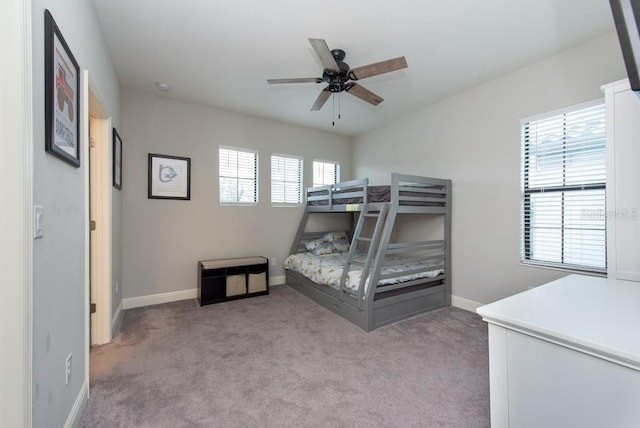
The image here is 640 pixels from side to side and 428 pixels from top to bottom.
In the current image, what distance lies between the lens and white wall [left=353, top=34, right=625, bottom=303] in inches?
93.7

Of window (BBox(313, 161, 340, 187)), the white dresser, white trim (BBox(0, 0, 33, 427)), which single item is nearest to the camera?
the white dresser

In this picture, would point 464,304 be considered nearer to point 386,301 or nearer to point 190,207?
point 386,301

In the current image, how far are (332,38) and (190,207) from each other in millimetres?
2677

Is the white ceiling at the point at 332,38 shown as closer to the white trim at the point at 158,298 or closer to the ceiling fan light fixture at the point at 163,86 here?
the ceiling fan light fixture at the point at 163,86

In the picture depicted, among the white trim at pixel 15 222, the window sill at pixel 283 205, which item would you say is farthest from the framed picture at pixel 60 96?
the window sill at pixel 283 205

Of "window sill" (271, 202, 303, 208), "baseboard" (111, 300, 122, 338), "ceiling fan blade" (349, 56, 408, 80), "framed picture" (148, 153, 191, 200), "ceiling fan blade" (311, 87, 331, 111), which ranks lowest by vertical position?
"baseboard" (111, 300, 122, 338)

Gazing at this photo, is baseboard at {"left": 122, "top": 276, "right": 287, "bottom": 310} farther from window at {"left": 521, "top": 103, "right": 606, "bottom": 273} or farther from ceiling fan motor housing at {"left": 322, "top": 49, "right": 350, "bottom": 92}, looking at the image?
window at {"left": 521, "top": 103, "right": 606, "bottom": 273}

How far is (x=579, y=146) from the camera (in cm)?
240

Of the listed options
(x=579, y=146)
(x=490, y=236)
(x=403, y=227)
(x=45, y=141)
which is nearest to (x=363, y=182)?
(x=403, y=227)

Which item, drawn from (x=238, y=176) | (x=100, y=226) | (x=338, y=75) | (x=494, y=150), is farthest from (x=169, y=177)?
(x=494, y=150)

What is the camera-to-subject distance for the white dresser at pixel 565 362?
2.40ft

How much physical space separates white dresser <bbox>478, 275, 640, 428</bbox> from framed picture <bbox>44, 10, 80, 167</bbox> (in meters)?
1.93

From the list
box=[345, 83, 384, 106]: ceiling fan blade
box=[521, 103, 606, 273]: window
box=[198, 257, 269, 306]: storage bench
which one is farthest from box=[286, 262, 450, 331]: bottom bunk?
box=[345, 83, 384, 106]: ceiling fan blade

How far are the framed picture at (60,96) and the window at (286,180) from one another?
2830 millimetres
